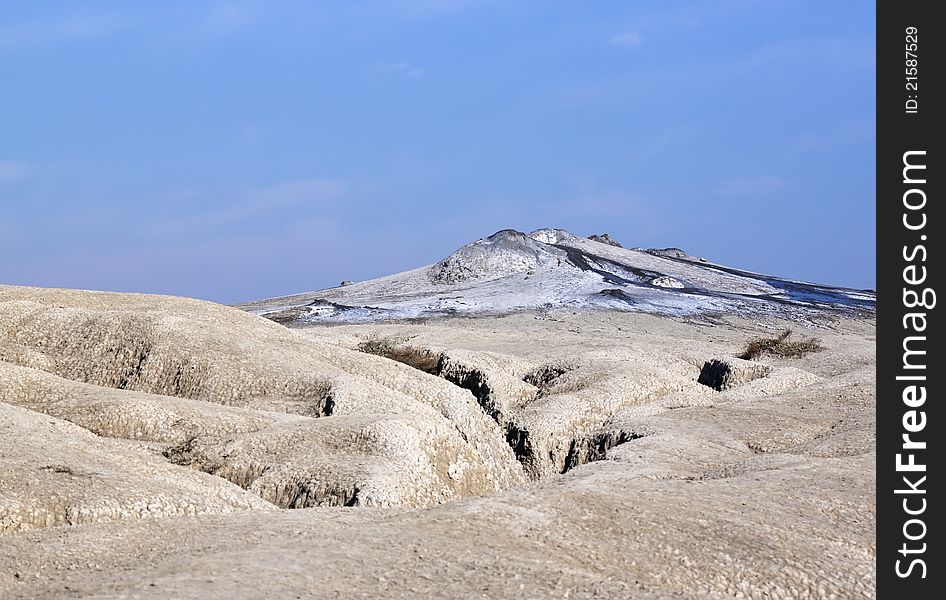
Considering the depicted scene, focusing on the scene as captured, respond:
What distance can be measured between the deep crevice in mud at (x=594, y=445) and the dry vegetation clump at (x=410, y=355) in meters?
6.40

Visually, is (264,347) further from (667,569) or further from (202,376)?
(667,569)

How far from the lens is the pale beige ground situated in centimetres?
1011

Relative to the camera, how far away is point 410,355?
27609 mm

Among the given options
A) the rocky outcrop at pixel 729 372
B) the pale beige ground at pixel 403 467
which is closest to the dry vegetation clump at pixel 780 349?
the pale beige ground at pixel 403 467

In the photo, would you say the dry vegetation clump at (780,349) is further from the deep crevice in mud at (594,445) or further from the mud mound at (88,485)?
the mud mound at (88,485)

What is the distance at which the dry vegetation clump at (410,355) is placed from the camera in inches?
1050

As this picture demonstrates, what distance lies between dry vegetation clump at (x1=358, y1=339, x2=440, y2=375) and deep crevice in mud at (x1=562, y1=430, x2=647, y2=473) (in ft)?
21.0

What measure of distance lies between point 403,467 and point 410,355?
11.7 m

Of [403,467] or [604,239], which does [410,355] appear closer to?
[403,467]

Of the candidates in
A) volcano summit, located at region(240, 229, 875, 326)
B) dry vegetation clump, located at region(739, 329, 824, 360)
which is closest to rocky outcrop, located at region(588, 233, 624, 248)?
volcano summit, located at region(240, 229, 875, 326)

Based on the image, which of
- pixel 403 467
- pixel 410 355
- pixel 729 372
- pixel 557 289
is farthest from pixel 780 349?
pixel 557 289
